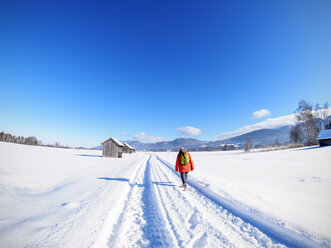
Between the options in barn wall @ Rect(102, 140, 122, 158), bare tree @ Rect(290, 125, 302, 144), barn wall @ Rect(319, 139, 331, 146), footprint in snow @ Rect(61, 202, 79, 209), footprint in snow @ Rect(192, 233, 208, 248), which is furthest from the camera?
bare tree @ Rect(290, 125, 302, 144)

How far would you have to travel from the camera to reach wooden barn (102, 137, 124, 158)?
27.6m

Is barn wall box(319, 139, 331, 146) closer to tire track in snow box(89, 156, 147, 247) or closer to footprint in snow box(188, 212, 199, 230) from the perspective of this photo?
footprint in snow box(188, 212, 199, 230)

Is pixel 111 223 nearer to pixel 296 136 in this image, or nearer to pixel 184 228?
pixel 184 228

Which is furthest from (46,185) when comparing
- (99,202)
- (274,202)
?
(274,202)

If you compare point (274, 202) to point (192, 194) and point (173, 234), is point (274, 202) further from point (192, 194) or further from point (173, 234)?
point (173, 234)

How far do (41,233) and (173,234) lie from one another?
2.68m

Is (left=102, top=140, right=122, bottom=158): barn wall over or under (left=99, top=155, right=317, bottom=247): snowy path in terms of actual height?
over

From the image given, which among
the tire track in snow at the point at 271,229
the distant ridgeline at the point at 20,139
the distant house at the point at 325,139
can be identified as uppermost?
the distant ridgeline at the point at 20,139

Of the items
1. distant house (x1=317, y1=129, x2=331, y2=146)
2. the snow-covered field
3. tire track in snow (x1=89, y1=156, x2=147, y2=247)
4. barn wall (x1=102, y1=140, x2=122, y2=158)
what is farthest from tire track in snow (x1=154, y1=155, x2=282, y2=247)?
distant house (x1=317, y1=129, x2=331, y2=146)

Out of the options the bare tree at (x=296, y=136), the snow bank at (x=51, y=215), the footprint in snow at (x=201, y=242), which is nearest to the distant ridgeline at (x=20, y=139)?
the snow bank at (x=51, y=215)

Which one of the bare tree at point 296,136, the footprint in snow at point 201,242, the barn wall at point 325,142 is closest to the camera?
the footprint in snow at point 201,242

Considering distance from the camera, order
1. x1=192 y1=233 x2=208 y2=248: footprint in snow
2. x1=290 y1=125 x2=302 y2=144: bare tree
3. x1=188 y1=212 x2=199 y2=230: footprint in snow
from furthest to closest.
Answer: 1. x1=290 y1=125 x2=302 y2=144: bare tree
2. x1=188 y1=212 x2=199 y2=230: footprint in snow
3. x1=192 y1=233 x2=208 y2=248: footprint in snow

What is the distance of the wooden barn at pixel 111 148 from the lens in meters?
27.6

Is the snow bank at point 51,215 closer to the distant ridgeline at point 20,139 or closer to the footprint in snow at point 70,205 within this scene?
the footprint in snow at point 70,205
